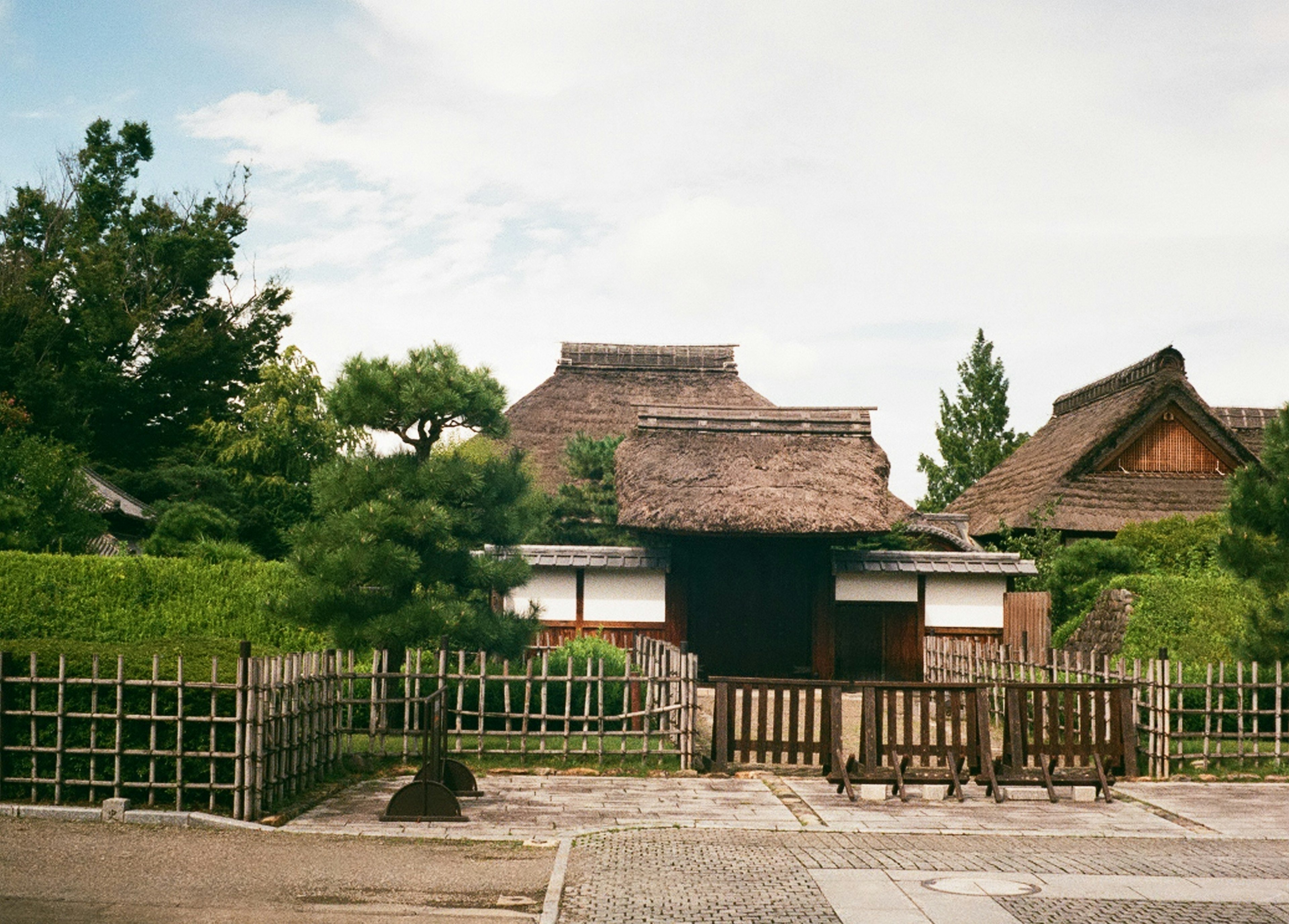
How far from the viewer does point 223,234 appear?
3553 cm

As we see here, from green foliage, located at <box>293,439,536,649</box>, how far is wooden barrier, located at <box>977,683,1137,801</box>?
18.1 ft

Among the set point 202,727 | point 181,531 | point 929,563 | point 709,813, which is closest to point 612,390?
point 181,531

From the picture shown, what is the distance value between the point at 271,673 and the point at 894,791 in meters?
5.34

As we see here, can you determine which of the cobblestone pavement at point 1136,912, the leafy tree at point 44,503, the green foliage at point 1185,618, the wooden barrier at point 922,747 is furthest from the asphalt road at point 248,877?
the leafy tree at point 44,503

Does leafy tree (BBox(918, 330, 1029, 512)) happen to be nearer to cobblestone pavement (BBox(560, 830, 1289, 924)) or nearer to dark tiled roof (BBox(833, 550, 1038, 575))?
dark tiled roof (BBox(833, 550, 1038, 575))

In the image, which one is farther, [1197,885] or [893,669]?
[893,669]

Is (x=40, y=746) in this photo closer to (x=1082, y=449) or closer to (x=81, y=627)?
(x=81, y=627)

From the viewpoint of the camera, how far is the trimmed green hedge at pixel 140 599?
725 inches

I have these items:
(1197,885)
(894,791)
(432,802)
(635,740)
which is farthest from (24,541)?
Result: (1197,885)

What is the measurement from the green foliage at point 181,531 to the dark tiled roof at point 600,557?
5.76 m

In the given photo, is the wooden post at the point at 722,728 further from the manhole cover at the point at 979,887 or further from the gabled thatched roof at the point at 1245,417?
the gabled thatched roof at the point at 1245,417

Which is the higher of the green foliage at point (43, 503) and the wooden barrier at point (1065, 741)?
the green foliage at point (43, 503)

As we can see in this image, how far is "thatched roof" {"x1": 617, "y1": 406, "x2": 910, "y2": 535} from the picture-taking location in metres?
20.0

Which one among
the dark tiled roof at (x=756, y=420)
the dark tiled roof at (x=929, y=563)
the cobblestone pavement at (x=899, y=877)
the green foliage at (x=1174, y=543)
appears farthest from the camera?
the dark tiled roof at (x=756, y=420)
